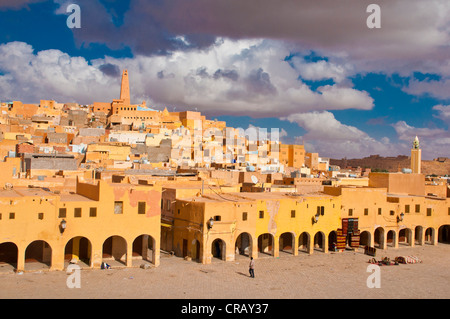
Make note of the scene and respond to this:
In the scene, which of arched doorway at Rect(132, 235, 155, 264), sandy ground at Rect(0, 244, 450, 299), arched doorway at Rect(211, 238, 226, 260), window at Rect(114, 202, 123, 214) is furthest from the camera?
arched doorway at Rect(211, 238, 226, 260)

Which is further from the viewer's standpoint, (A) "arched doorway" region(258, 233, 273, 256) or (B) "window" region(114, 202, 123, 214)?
(A) "arched doorway" region(258, 233, 273, 256)

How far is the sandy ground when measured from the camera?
19.1 m

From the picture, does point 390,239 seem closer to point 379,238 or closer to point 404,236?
point 404,236

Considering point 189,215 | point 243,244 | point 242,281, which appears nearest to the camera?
point 242,281

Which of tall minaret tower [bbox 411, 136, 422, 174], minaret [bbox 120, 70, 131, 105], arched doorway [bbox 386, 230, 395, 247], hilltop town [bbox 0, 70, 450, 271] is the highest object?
A: minaret [bbox 120, 70, 131, 105]

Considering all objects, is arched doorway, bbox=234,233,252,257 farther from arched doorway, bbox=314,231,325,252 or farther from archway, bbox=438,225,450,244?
archway, bbox=438,225,450,244

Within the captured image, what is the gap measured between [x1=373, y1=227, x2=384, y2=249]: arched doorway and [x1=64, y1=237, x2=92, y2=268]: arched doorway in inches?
748

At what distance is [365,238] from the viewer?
106ft

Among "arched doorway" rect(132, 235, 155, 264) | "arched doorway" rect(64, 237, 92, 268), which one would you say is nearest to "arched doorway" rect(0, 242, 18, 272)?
"arched doorway" rect(64, 237, 92, 268)

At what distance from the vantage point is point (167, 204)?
27734 millimetres

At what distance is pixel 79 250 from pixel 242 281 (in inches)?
341

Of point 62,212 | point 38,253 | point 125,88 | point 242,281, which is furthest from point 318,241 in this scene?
point 125,88
